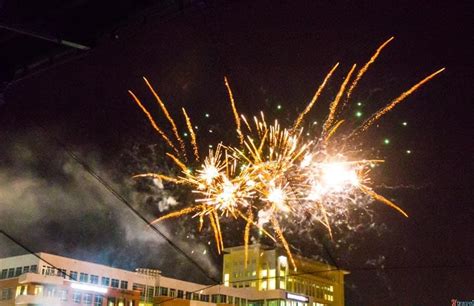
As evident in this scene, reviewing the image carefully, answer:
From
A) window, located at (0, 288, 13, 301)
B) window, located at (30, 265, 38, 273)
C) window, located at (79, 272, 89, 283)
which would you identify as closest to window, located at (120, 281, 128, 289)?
window, located at (79, 272, 89, 283)

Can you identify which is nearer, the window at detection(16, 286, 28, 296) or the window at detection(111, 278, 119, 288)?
the window at detection(16, 286, 28, 296)

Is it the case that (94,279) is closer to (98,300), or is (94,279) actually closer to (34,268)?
(98,300)

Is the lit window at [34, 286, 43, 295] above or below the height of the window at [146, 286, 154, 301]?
below

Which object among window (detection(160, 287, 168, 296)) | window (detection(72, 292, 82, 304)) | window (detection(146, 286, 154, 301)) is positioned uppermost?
window (detection(160, 287, 168, 296))

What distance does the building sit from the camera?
56000 millimetres

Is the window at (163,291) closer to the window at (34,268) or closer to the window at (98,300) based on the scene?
the window at (98,300)

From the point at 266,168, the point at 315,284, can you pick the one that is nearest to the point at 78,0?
the point at 266,168

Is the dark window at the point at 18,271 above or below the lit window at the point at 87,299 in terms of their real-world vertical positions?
above

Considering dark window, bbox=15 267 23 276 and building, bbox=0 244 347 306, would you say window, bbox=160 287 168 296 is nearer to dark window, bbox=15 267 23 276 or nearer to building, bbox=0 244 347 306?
building, bbox=0 244 347 306

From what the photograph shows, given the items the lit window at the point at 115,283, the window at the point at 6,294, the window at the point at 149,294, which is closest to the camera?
the window at the point at 6,294

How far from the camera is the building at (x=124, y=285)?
5600 cm

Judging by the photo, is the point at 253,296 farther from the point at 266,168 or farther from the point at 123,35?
the point at 123,35

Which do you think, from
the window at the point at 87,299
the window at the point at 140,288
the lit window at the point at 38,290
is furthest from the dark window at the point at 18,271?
the window at the point at 140,288

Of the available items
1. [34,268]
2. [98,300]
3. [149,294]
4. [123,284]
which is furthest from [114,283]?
[34,268]
